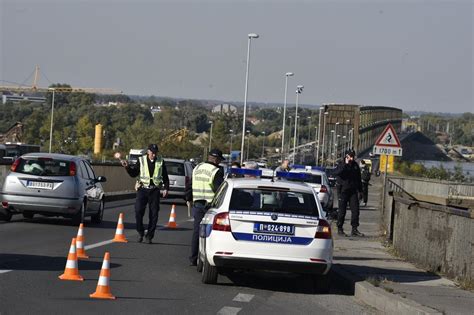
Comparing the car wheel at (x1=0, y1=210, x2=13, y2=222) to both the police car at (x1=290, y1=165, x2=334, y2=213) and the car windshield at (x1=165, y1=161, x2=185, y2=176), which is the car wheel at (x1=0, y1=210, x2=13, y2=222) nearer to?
the police car at (x1=290, y1=165, x2=334, y2=213)

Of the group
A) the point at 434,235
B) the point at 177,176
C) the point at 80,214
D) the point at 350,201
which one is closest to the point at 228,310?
the point at 434,235

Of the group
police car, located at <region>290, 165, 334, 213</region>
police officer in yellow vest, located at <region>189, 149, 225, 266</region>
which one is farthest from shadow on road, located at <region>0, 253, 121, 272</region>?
police car, located at <region>290, 165, 334, 213</region>

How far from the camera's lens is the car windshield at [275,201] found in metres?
12.8

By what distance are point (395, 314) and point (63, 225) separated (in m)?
11.9

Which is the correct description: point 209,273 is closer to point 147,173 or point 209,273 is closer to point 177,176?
point 147,173

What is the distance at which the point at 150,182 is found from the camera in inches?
698

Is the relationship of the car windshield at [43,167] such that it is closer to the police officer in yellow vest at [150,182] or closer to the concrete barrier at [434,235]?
the police officer in yellow vest at [150,182]

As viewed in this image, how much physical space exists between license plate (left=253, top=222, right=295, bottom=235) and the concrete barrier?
2683 millimetres

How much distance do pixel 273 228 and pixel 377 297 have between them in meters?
1.59

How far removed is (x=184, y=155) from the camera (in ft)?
323

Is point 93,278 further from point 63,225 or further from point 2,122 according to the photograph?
point 2,122

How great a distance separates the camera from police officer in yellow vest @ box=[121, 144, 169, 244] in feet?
58.1

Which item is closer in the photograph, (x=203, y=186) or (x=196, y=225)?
(x=196, y=225)

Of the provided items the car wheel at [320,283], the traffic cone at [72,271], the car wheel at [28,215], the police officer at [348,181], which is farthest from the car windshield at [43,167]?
the car wheel at [320,283]
